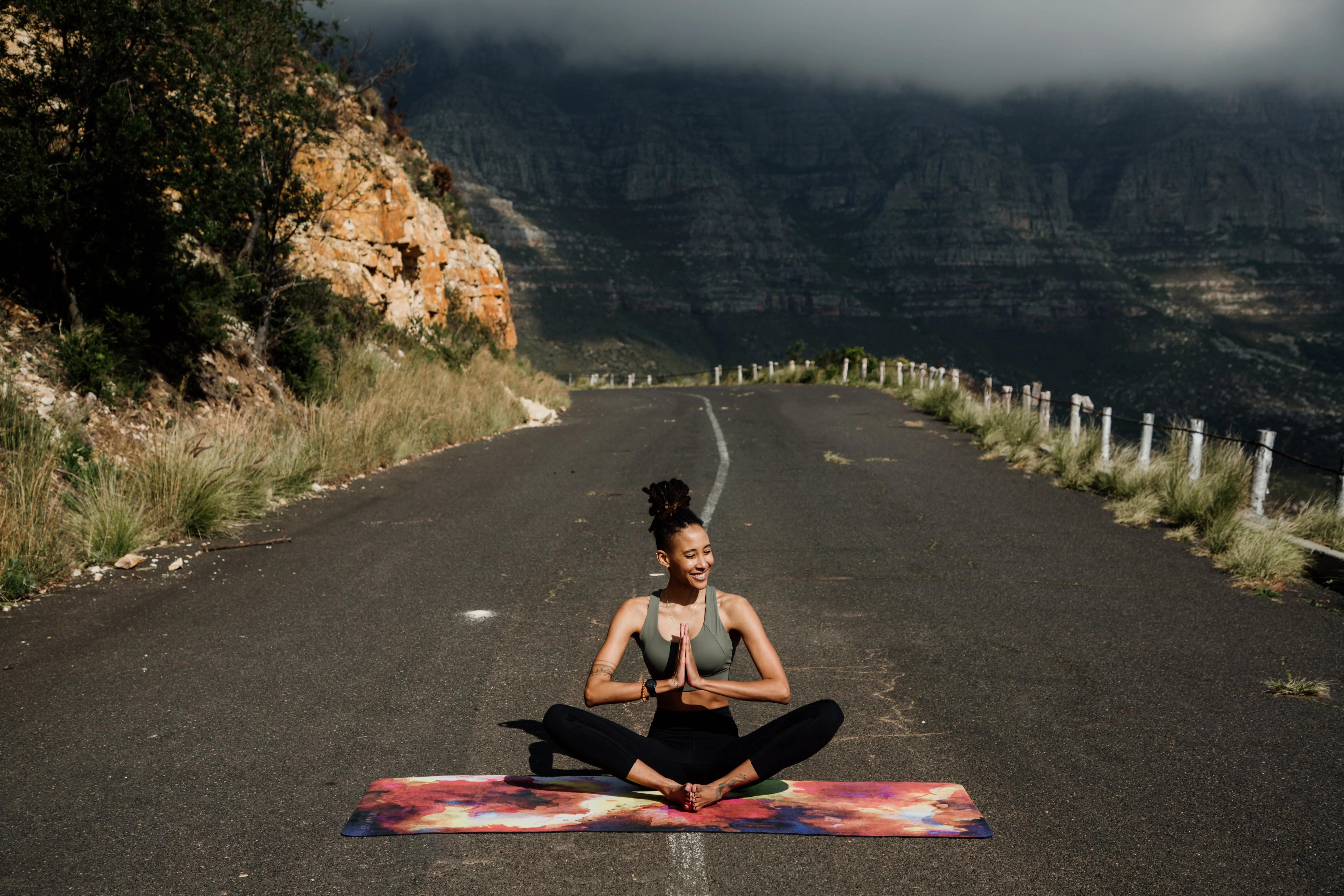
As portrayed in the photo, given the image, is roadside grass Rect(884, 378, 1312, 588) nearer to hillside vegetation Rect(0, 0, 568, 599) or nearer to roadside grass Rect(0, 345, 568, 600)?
roadside grass Rect(0, 345, 568, 600)

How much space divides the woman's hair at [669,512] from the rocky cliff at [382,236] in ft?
44.9

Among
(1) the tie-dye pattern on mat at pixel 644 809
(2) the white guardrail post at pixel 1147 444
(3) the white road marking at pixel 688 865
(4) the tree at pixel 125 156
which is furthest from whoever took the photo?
(2) the white guardrail post at pixel 1147 444

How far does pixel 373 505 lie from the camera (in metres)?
10.9

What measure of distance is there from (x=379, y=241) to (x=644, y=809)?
20.6m

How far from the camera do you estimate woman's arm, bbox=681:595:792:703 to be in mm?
3785

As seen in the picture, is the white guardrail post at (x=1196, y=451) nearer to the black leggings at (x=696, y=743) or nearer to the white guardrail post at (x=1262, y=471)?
the white guardrail post at (x=1262, y=471)

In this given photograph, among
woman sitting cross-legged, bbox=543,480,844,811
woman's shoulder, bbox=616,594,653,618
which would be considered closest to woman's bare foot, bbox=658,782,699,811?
woman sitting cross-legged, bbox=543,480,844,811

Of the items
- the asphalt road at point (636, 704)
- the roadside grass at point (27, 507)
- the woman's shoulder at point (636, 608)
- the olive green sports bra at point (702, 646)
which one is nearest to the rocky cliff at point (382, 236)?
the roadside grass at point (27, 507)

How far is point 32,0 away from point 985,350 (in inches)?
5559

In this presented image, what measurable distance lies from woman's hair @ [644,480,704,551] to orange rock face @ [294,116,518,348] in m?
14.1

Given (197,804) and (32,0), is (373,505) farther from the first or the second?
(197,804)

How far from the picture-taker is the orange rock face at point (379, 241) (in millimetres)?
20062

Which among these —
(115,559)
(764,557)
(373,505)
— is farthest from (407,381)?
(764,557)

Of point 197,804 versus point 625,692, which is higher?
point 625,692
